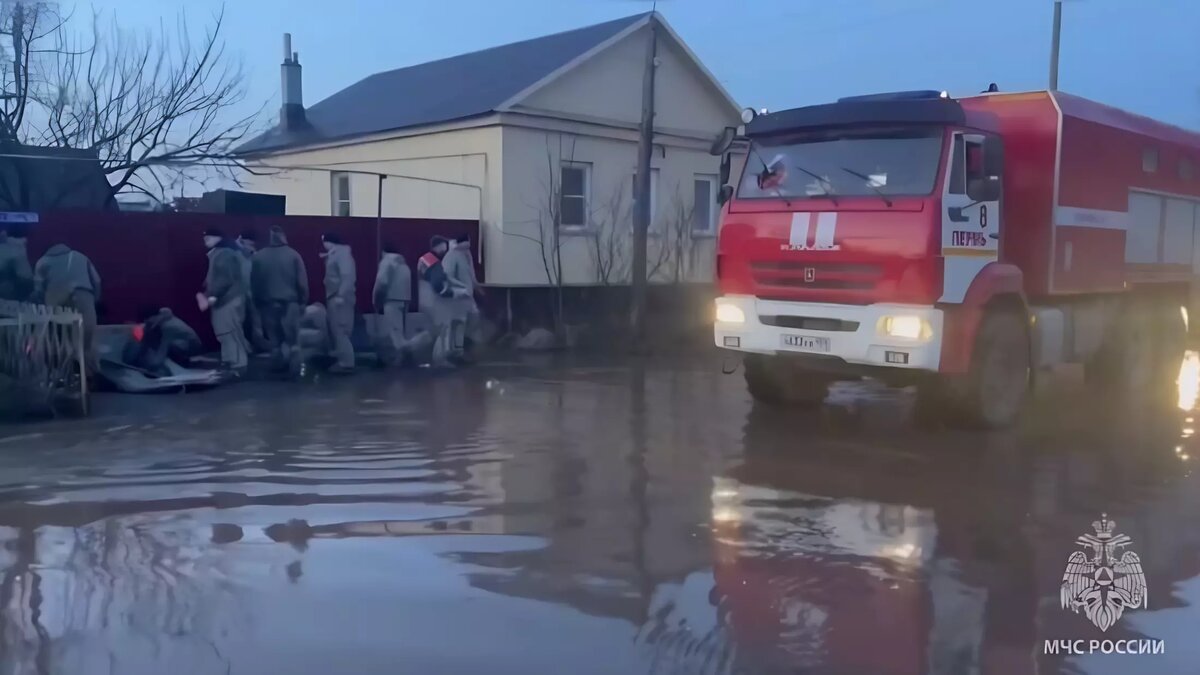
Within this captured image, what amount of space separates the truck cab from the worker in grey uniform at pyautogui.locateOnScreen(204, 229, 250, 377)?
6257mm

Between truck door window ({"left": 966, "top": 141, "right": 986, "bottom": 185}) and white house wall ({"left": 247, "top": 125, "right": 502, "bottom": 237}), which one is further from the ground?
white house wall ({"left": 247, "top": 125, "right": 502, "bottom": 237})

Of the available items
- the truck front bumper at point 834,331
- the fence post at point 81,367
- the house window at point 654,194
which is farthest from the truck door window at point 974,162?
the house window at point 654,194

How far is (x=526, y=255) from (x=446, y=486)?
11.2 m

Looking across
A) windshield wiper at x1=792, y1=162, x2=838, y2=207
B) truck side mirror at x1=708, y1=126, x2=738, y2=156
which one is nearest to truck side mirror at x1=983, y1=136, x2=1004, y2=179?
windshield wiper at x1=792, y1=162, x2=838, y2=207

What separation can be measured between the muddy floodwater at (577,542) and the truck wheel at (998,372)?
0.29 metres

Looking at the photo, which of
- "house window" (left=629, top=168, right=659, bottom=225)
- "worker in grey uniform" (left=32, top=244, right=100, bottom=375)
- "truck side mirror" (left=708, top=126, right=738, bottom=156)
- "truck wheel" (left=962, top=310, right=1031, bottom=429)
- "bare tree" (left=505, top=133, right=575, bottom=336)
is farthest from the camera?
"house window" (left=629, top=168, right=659, bottom=225)

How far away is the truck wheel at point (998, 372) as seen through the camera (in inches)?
404

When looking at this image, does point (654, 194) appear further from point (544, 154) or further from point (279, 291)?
point (279, 291)

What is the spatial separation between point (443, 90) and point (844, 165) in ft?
43.7

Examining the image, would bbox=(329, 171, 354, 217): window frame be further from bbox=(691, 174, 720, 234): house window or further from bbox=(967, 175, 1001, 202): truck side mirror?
bbox=(967, 175, 1001, 202): truck side mirror

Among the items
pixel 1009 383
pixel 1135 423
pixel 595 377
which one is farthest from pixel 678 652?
pixel 595 377

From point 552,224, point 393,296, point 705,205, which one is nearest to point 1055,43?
point 705,205

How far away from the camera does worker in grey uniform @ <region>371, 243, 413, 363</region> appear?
1488 cm

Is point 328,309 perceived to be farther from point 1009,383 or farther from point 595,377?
point 1009,383
